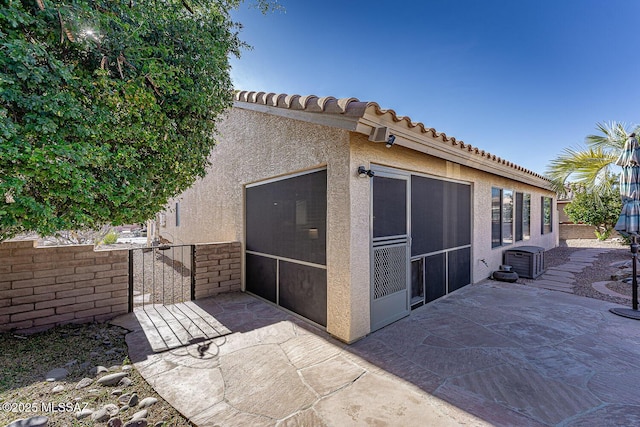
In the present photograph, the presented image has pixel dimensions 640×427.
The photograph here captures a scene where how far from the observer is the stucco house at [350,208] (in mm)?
4004

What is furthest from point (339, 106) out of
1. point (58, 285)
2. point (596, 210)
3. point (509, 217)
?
point (596, 210)

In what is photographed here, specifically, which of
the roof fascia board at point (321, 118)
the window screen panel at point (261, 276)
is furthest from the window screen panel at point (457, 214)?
the window screen panel at point (261, 276)

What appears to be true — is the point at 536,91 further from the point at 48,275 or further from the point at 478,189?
the point at 48,275

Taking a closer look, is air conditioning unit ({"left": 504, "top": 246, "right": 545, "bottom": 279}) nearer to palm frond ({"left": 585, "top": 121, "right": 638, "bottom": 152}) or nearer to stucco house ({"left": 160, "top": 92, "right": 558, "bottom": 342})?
stucco house ({"left": 160, "top": 92, "right": 558, "bottom": 342})

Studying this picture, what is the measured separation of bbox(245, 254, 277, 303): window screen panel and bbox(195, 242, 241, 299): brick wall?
36 centimetres

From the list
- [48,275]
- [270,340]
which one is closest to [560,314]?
[270,340]

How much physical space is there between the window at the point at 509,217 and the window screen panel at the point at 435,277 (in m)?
3.09

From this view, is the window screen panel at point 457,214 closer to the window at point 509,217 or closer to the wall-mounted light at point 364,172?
the window at point 509,217

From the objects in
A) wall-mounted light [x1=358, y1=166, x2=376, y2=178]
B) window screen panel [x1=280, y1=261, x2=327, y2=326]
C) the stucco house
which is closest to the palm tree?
the stucco house

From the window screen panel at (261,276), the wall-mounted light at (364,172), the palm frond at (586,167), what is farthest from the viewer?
the palm frond at (586,167)

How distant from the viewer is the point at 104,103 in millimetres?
2939

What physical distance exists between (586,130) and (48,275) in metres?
14.5

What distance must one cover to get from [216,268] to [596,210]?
727 inches

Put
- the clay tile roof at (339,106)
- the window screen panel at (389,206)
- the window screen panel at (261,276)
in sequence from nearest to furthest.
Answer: the clay tile roof at (339,106), the window screen panel at (389,206), the window screen panel at (261,276)
